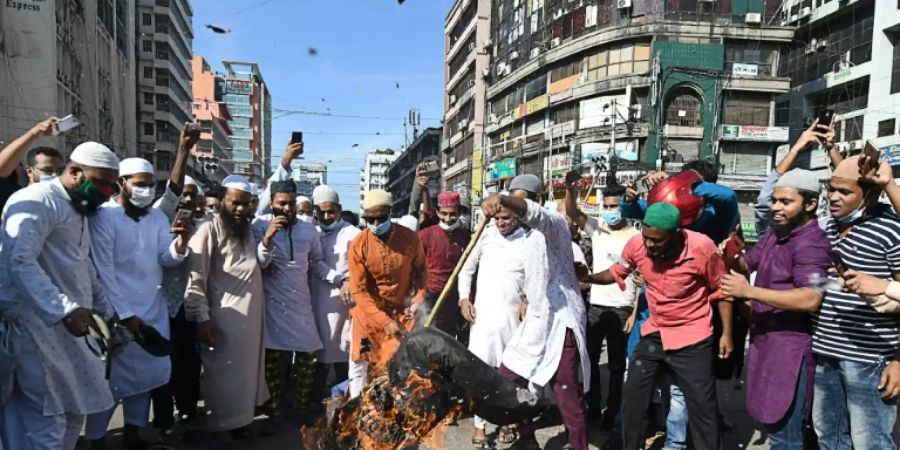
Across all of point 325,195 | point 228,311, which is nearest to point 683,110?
point 325,195

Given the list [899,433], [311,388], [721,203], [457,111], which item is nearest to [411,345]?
[311,388]

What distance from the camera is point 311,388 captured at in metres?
4.84

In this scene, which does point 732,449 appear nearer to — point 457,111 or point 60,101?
point 60,101

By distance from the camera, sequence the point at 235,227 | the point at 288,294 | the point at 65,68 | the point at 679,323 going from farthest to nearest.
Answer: the point at 65,68 → the point at 288,294 → the point at 235,227 → the point at 679,323

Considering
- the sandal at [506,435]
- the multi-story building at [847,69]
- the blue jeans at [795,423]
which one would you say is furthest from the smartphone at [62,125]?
the multi-story building at [847,69]

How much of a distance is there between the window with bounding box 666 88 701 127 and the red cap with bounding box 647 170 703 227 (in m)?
30.6

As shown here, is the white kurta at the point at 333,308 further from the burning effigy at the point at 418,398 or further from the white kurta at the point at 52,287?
the white kurta at the point at 52,287

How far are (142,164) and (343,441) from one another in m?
2.52

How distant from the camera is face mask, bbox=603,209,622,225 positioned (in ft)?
15.3

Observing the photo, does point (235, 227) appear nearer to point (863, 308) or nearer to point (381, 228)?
point (381, 228)

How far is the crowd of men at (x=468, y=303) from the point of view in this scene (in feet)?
9.23

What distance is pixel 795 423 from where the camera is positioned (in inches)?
124

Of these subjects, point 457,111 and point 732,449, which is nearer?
point 732,449

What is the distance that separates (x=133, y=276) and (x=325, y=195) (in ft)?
6.36
